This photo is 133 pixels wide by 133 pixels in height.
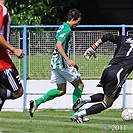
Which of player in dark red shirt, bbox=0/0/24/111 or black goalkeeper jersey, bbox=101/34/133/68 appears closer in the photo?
player in dark red shirt, bbox=0/0/24/111

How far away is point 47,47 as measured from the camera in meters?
15.2

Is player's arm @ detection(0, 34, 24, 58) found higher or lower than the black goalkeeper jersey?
higher

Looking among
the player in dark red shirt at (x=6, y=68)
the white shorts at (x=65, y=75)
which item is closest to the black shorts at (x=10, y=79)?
the player in dark red shirt at (x=6, y=68)

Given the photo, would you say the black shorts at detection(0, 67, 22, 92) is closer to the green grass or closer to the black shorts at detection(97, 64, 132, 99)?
the green grass

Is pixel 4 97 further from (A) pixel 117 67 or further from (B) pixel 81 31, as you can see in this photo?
(B) pixel 81 31

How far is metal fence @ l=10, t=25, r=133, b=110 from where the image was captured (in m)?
15.1

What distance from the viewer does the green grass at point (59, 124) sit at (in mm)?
10305

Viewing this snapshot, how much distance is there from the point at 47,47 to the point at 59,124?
4.19m

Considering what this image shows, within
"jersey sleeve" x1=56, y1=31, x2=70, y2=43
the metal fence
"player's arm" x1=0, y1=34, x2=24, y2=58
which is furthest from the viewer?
the metal fence

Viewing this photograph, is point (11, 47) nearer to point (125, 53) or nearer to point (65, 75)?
point (125, 53)

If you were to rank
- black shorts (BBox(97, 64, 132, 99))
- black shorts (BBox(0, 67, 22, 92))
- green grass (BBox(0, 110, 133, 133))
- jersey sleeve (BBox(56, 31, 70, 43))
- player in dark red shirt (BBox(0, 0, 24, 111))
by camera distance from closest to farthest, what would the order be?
player in dark red shirt (BBox(0, 0, 24, 111)), black shorts (BBox(0, 67, 22, 92)), green grass (BBox(0, 110, 133, 133)), black shorts (BBox(97, 64, 132, 99)), jersey sleeve (BBox(56, 31, 70, 43))

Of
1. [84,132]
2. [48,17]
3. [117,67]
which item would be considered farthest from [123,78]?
[48,17]

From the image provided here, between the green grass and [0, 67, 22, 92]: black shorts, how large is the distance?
99 centimetres

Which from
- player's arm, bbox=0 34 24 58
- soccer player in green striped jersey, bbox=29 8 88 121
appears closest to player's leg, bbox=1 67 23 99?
player's arm, bbox=0 34 24 58
